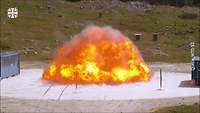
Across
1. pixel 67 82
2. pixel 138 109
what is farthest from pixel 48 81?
pixel 138 109

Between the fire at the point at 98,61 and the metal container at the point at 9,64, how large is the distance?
2.64 meters

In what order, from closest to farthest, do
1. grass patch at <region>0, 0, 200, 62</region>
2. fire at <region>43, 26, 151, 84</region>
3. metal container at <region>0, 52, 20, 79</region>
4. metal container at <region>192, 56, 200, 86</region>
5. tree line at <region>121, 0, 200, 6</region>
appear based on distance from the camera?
metal container at <region>192, 56, 200, 86</region>
fire at <region>43, 26, 151, 84</region>
metal container at <region>0, 52, 20, 79</region>
grass patch at <region>0, 0, 200, 62</region>
tree line at <region>121, 0, 200, 6</region>

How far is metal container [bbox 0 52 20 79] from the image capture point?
34.8m

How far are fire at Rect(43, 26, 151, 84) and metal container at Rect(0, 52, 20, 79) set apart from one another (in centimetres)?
264

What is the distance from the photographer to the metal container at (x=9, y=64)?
34844 mm

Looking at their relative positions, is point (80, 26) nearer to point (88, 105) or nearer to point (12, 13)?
point (12, 13)

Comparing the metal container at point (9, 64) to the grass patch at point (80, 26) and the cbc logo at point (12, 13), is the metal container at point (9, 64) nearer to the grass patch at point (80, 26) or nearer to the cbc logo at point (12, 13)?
the grass patch at point (80, 26)

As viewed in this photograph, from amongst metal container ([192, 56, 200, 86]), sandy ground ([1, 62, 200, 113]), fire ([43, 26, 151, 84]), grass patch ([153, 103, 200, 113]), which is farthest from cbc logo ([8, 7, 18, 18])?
grass patch ([153, 103, 200, 113])

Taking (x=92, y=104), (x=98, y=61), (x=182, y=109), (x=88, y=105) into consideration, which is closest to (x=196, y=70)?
(x=98, y=61)

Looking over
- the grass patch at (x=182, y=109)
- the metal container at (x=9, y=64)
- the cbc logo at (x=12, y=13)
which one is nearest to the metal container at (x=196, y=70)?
the grass patch at (x=182, y=109)

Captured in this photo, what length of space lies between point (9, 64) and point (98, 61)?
20.8 feet

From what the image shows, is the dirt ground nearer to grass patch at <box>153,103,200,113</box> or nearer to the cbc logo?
grass patch at <box>153,103,200,113</box>

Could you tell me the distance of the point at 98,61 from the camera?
3300 centimetres

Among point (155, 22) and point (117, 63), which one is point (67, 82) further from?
point (155, 22)
